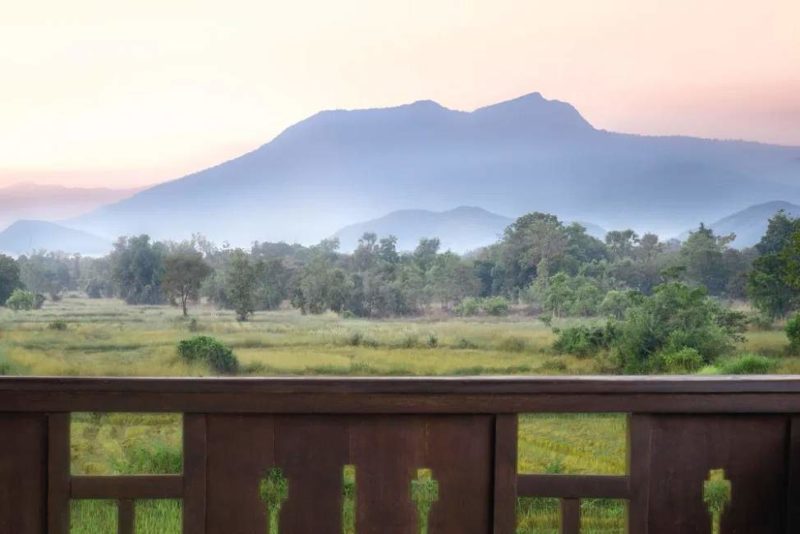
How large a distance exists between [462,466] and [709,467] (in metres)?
0.39

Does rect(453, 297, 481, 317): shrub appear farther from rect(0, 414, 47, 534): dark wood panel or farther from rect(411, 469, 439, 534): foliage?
rect(0, 414, 47, 534): dark wood panel

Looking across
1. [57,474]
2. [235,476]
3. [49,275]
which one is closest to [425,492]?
[235,476]

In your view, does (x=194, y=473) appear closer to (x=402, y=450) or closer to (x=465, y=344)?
(x=402, y=450)

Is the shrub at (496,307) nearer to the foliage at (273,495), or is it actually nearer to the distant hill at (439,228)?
the distant hill at (439,228)

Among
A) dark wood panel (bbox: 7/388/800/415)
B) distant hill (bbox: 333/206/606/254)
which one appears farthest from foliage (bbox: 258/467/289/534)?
distant hill (bbox: 333/206/606/254)

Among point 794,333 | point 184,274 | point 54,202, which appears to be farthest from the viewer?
point 54,202

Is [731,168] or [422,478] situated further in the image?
[731,168]

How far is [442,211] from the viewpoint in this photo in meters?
3.06

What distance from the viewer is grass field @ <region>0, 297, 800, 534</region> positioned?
292cm

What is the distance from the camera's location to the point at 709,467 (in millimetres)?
1369

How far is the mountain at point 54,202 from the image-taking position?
10.0 feet

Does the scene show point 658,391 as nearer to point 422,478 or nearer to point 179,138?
point 422,478

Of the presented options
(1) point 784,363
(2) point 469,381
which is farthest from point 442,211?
(2) point 469,381

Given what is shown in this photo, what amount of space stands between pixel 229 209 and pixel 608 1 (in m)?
1.45
